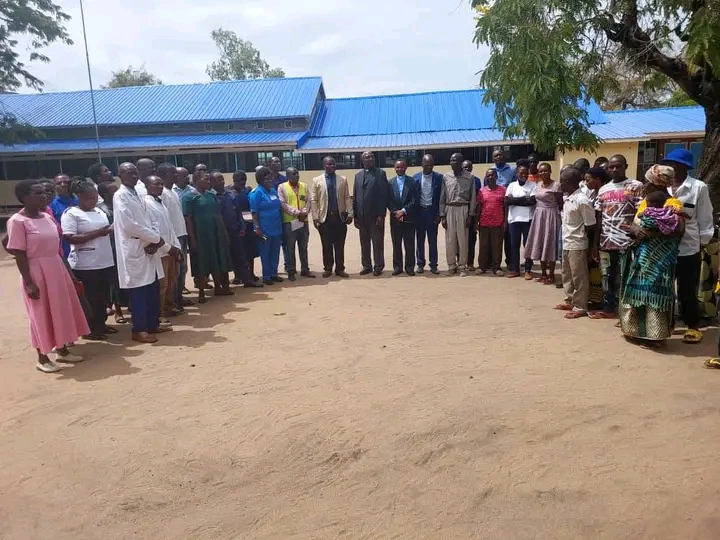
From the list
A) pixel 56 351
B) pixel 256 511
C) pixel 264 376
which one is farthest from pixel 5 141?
pixel 256 511

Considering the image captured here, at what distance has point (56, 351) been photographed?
15.7 feet

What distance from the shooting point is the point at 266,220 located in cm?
763

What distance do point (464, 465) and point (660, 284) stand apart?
261cm

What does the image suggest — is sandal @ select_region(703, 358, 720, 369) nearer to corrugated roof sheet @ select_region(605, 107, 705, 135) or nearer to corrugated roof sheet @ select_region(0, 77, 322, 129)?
corrugated roof sheet @ select_region(605, 107, 705, 135)

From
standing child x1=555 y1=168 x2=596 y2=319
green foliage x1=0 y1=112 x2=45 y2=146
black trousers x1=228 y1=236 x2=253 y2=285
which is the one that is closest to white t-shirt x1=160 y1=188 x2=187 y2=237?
black trousers x1=228 y1=236 x2=253 y2=285

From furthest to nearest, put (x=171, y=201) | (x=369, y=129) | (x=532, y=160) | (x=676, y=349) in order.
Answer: (x=369, y=129), (x=532, y=160), (x=171, y=201), (x=676, y=349)

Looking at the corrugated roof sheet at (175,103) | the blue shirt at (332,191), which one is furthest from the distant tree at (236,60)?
the blue shirt at (332,191)

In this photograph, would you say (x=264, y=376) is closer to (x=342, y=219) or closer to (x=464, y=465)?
(x=464, y=465)

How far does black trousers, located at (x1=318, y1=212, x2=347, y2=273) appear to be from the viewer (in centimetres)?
804

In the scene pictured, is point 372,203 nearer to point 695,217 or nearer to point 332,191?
point 332,191

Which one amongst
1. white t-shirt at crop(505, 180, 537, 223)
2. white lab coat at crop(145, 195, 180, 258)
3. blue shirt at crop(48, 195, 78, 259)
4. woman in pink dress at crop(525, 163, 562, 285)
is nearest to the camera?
white lab coat at crop(145, 195, 180, 258)

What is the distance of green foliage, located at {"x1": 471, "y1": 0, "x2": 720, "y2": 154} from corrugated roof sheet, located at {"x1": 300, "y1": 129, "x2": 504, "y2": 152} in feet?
38.7

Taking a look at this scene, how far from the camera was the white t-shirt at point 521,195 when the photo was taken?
739 centimetres

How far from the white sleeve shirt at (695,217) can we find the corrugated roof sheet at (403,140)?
1536 centimetres
